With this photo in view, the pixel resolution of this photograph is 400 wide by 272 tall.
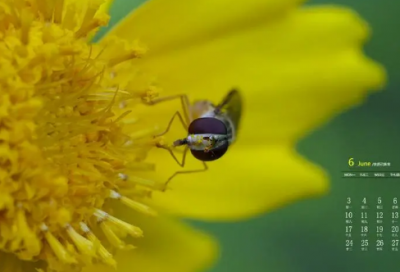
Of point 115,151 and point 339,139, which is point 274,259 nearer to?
point 339,139

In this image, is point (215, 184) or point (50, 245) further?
point (215, 184)

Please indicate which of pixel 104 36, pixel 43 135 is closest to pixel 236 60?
pixel 104 36

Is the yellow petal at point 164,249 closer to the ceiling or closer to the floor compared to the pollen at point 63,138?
closer to the floor

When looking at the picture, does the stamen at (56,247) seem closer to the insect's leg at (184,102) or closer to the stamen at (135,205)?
the stamen at (135,205)

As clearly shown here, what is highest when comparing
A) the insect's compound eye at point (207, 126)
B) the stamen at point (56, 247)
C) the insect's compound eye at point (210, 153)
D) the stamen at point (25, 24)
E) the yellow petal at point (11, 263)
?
the stamen at point (25, 24)

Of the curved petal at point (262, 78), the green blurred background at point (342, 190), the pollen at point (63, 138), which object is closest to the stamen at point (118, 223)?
the pollen at point (63, 138)

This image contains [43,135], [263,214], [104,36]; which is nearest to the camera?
[43,135]
